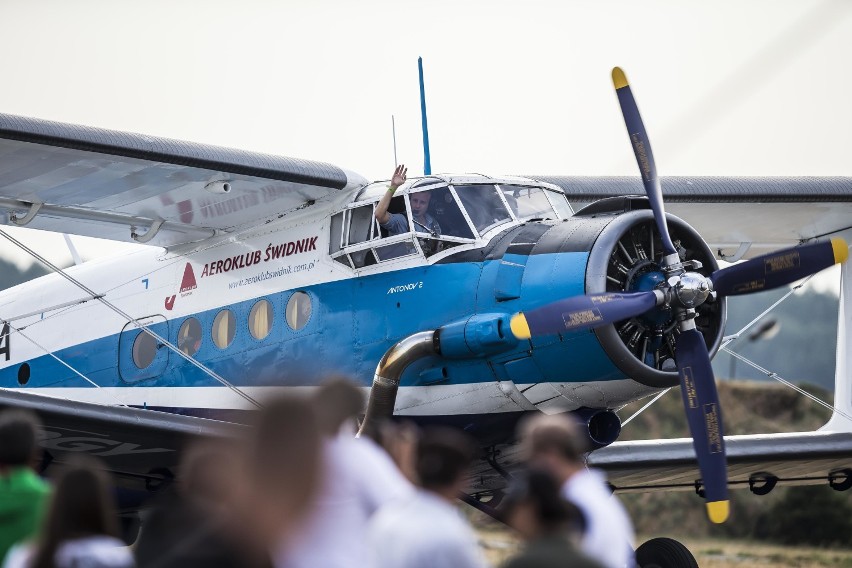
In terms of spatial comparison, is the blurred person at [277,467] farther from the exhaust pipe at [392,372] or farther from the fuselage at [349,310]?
the exhaust pipe at [392,372]

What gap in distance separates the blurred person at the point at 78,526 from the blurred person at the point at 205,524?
18 centimetres

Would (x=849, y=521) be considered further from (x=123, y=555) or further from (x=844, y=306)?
(x=123, y=555)

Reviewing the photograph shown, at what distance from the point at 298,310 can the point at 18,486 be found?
6400 mm

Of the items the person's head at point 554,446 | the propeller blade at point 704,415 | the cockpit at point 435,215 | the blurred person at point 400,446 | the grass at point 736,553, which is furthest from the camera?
the grass at point 736,553

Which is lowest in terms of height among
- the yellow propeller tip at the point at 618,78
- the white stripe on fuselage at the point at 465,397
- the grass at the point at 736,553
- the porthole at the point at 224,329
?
the grass at the point at 736,553

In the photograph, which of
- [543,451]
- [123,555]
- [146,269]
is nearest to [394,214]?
[146,269]

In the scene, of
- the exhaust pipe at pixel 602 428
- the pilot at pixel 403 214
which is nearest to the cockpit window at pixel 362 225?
the pilot at pixel 403 214

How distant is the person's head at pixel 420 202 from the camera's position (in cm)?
1177

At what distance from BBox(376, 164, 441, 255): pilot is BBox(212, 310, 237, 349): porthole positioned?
2.08 meters

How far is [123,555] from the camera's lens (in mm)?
5395

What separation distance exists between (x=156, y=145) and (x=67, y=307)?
336 cm

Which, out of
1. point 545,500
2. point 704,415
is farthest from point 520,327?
point 545,500

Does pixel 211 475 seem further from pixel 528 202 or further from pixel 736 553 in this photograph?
pixel 736 553

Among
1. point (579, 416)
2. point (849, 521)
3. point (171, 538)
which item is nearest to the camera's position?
point (171, 538)
